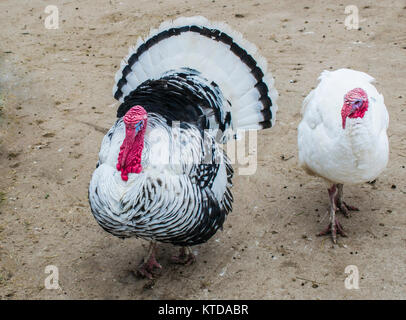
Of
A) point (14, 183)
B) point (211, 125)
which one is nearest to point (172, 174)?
point (211, 125)

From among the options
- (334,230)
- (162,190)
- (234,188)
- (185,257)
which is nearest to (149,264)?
(185,257)

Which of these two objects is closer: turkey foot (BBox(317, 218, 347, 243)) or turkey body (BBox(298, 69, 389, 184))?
turkey body (BBox(298, 69, 389, 184))

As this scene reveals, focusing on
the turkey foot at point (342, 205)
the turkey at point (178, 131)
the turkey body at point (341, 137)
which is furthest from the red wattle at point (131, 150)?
the turkey foot at point (342, 205)

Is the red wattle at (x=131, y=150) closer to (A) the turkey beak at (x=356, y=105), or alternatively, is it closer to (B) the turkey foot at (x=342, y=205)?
(A) the turkey beak at (x=356, y=105)

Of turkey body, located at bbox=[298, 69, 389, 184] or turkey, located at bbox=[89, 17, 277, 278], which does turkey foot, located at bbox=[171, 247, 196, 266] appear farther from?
turkey body, located at bbox=[298, 69, 389, 184]

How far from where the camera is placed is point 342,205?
15.2 ft

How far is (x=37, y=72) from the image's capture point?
24.2ft

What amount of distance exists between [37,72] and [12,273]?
13.1 feet

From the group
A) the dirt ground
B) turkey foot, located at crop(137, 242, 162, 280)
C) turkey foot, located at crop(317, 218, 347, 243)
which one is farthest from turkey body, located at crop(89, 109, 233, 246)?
turkey foot, located at crop(317, 218, 347, 243)

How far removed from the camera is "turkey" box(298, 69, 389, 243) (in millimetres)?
3859

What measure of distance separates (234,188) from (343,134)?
59.2 inches

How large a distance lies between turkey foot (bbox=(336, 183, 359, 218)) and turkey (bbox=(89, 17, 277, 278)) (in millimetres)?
903

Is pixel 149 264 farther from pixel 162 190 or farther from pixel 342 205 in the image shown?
pixel 342 205

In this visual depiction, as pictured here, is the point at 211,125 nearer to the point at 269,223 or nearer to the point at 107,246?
the point at 269,223
